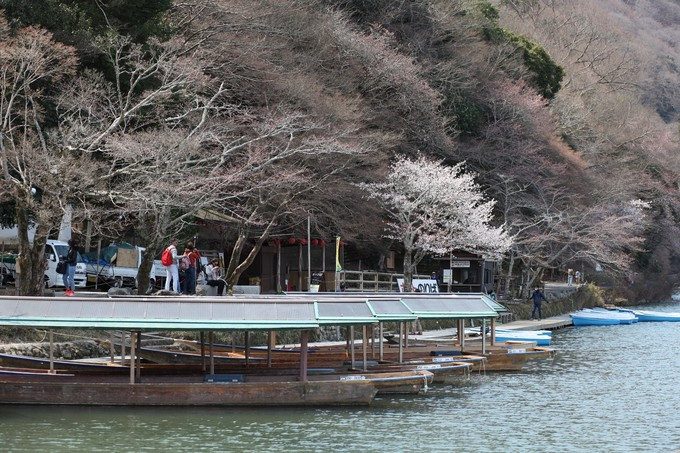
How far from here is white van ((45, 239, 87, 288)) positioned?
34875 millimetres

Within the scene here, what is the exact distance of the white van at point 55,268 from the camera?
34.9m

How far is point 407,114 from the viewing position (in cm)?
4978

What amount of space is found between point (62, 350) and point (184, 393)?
6489 mm

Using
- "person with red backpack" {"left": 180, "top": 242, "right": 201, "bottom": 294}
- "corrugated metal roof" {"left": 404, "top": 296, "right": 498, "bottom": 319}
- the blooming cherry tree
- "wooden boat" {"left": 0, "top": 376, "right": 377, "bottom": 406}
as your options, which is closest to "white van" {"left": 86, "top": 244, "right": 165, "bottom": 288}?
"person with red backpack" {"left": 180, "top": 242, "right": 201, "bottom": 294}

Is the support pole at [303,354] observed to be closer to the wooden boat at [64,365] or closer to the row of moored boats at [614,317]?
the wooden boat at [64,365]

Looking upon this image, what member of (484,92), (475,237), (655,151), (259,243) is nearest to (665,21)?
(655,151)

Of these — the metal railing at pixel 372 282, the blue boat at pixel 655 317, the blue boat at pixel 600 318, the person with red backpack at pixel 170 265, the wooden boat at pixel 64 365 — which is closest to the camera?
the wooden boat at pixel 64 365

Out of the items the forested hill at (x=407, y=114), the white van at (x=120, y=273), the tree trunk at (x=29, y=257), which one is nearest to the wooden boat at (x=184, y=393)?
the tree trunk at (x=29, y=257)

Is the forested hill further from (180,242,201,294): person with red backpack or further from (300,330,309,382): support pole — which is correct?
(300,330,309,382): support pole

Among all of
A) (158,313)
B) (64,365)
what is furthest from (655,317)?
(158,313)

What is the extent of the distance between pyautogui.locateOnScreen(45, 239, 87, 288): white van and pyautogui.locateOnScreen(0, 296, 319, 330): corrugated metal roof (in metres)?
14.6

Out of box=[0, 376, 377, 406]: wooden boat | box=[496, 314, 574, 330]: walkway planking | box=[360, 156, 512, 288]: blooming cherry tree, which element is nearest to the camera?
box=[0, 376, 377, 406]: wooden boat

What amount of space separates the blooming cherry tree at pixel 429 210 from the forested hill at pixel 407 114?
99 centimetres

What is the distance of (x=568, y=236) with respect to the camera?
55.3 meters
